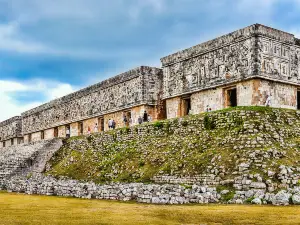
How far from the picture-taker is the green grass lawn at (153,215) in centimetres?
755

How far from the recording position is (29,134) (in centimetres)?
3653

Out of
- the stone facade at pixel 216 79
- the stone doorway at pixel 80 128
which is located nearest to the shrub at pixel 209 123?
the stone facade at pixel 216 79

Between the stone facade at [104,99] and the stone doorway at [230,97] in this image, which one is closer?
the stone doorway at [230,97]

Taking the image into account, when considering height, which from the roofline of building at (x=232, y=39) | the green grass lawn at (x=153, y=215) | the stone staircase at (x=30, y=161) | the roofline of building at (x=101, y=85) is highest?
the roofline of building at (x=232, y=39)

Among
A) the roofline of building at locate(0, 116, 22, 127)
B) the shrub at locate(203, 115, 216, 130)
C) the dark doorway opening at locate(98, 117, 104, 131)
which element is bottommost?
the shrub at locate(203, 115, 216, 130)

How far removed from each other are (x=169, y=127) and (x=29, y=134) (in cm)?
2335

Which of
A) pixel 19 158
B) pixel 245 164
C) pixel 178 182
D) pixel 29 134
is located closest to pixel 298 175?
pixel 245 164

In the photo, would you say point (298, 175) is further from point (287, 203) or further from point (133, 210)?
point (133, 210)

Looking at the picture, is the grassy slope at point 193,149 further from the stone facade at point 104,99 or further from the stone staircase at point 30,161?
the stone facade at point 104,99

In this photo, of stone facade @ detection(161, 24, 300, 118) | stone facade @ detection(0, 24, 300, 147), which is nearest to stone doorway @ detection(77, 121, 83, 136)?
stone facade @ detection(0, 24, 300, 147)

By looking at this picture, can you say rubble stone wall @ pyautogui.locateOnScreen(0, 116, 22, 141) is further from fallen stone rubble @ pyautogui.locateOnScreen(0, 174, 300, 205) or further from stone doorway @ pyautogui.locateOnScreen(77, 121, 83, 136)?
fallen stone rubble @ pyautogui.locateOnScreen(0, 174, 300, 205)

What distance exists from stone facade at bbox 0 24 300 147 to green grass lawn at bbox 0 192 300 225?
7.75m

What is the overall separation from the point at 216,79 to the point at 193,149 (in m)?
4.51

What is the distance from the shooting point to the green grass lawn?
755 centimetres
